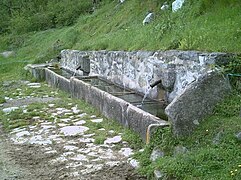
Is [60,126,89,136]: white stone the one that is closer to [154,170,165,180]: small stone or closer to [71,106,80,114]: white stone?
[71,106,80,114]: white stone

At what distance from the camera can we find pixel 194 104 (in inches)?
189

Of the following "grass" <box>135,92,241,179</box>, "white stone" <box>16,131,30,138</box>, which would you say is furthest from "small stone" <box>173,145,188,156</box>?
"white stone" <box>16,131,30,138</box>

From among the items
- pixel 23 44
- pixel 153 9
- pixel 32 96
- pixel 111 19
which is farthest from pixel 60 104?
pixel 23 44

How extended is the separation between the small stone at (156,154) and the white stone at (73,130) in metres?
2.08

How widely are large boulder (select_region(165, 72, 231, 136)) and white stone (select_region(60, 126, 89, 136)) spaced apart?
7.45 feet

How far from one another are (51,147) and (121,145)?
111 centimetres

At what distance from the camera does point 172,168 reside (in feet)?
13.6

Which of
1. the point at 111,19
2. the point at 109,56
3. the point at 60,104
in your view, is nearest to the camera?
the point at 60,104

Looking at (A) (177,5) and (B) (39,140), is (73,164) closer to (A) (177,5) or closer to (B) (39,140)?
(B) (39,140)

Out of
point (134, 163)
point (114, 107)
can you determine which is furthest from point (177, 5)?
point (134, 163)

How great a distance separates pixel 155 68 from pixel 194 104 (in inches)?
118

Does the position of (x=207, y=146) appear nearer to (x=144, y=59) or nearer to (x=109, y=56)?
(x=144, y=59)

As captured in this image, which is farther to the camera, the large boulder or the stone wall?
the stone wall

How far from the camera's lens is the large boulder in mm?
4762
